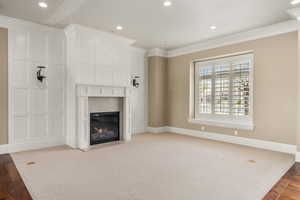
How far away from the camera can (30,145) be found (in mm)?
4523

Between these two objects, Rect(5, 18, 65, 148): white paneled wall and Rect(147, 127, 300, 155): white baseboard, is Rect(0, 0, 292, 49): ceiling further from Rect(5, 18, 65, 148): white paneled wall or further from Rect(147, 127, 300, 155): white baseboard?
Rect(147, 127, 300, 155): white baseboard

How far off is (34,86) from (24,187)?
8.85ft

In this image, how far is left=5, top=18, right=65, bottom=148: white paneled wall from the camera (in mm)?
4309

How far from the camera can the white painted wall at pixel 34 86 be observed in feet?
14.1

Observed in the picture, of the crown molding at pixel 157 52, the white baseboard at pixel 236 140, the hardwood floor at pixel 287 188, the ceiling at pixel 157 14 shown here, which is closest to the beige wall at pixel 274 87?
the white baseboard at pixel 236 140

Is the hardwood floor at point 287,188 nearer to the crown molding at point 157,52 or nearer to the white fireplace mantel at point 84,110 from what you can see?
the white fireplace mantel at point 84,110

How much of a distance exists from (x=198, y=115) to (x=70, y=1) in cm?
487

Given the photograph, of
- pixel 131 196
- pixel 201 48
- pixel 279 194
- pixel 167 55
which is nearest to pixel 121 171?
pixel 131 196

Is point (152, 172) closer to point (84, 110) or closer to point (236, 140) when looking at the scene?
point (84, 110)

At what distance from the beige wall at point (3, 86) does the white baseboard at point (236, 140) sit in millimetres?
4324

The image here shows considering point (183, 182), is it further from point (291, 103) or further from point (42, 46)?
point (42, 46)

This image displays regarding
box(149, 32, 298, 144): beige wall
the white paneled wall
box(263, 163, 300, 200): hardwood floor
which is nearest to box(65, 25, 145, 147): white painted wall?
the white paneled wall

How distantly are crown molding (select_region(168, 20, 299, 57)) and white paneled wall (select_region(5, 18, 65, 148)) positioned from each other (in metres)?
3.94

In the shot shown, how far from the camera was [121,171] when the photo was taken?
3236 mm
